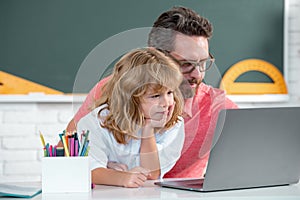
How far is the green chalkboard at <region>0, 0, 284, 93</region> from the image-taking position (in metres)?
2.72

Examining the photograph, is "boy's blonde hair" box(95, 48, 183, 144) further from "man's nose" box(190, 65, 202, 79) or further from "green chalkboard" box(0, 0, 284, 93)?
"green chalkboard" box(0, 0, 284, 93)

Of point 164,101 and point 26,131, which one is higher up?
point 164,101

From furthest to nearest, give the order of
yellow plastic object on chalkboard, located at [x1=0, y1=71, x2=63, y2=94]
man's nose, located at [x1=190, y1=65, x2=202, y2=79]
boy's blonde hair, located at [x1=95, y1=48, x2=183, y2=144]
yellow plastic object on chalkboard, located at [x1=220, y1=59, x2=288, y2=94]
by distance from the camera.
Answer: yellow plastic object on chalkboard, located at [x1=220, y1=59, x2=288, y2=94] → yellow plastic object on chalkboard, located at [x1=0, y1=71, x2=63, y2=94] → man's nose, located at [x1=190, y1=65, x2=202, y2=79] → boy's blonde hair, located at [x1=95, y1=48, x2=183, y2=144]

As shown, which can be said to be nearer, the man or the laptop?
the laptop

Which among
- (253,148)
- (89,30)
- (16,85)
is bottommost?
(253,148)

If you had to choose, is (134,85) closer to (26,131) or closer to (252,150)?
(252,150)

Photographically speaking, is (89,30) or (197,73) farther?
(89,30)

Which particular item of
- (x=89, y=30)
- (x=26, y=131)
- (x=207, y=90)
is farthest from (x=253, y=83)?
(x=207, y=90)

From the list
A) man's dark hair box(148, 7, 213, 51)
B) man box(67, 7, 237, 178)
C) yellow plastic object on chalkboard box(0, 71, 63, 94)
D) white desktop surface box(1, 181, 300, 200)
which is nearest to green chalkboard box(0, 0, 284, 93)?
yellow plastic object on chalkboard box(0, 71, 63, 94)

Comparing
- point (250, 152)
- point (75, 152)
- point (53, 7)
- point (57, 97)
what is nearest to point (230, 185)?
point (250, 152)

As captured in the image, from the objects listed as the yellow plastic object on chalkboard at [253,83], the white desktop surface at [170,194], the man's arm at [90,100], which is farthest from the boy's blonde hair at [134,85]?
the yellow plastic object on chalkboard at [253,83]

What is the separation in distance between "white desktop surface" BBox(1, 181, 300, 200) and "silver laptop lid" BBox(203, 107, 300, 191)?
0.10 ft

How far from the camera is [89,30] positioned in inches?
110

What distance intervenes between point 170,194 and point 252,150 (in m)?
0.23
